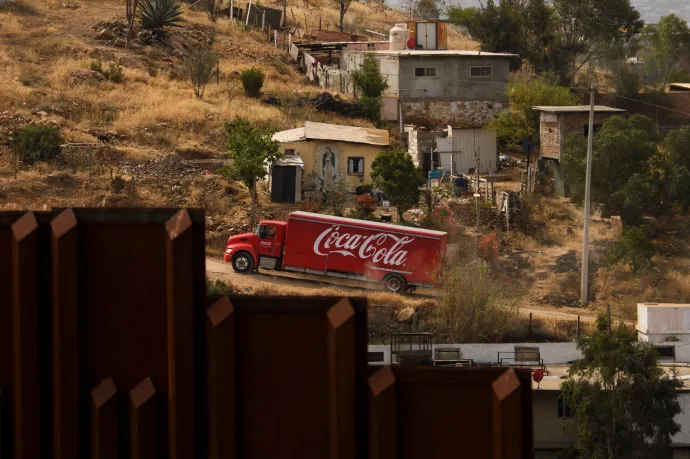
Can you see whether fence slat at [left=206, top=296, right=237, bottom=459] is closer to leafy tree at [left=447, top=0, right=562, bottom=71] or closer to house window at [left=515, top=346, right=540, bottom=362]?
house window at [left=515, top=346, right=540, bottom=362]

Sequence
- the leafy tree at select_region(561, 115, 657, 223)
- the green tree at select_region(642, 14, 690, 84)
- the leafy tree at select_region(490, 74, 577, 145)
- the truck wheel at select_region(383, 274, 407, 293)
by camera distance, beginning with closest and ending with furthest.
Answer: the truck wheel at select_region(383, 274, 407, 293) < the leafy tree at select_region(561, 115, 657, 223) < the leafy tree at select_region(490, 74, 577, 145) < the green tree at select_region(642, 14, 690, 84)

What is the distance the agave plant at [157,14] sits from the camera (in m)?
49.5

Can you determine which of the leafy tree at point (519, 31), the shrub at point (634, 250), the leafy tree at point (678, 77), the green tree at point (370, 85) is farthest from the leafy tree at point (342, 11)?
the shrub at point (634, 250)

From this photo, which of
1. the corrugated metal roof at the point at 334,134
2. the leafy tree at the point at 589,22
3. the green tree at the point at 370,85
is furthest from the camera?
the leafy tree at the point at 589,22

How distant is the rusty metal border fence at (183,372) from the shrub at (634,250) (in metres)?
24.4

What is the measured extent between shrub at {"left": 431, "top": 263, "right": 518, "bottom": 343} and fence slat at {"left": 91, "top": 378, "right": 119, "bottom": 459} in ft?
67.0

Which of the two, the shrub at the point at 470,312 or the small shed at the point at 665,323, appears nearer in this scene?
the small shed at the point at 665,323

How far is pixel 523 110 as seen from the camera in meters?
43.3

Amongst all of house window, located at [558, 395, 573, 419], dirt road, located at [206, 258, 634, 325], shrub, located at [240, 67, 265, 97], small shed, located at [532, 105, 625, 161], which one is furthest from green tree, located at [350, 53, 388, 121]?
house window, located at [558, 395, 573, 419]

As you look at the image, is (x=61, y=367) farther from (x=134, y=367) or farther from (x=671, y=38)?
(x=671, y=38)

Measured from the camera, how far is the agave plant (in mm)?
49500

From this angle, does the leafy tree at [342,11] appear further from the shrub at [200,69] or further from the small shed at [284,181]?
the small shed at [284,181]

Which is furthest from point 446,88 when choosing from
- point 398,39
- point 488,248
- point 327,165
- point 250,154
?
point 488,248

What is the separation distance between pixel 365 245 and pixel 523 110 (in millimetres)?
16309
